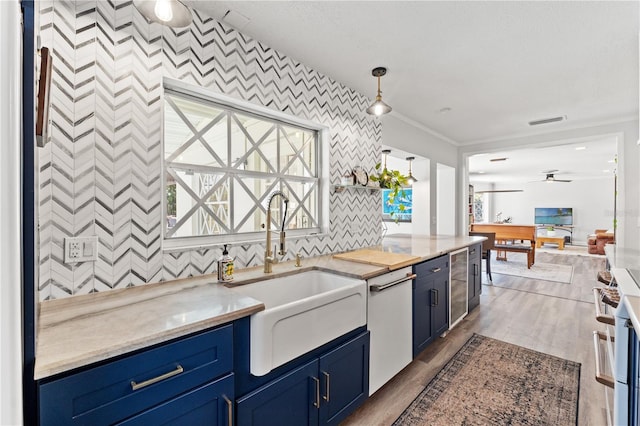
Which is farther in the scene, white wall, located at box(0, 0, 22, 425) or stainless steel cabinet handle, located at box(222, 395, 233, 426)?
stainless steel cabinet handle, located at box(222, 395, 233, 426)

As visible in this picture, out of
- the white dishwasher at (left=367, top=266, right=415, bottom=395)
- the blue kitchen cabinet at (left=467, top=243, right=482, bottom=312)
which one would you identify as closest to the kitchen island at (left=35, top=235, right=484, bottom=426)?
the white dishwasher at (left=367, top=266, right=415, bottom=395)

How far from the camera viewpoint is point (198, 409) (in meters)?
1.05

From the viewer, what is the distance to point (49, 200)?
1.27m

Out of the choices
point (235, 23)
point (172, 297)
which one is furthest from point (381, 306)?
point (235, 23)

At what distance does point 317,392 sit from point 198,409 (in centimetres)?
60

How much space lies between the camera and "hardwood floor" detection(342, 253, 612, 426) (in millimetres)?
1894

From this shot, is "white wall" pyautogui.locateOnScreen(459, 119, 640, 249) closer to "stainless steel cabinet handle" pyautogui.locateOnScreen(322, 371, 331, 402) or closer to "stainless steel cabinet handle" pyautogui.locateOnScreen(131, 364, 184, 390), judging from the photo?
"stainless steel cabinet handle" pyautogui.locateOnScreen(322, 371, 331, 402)

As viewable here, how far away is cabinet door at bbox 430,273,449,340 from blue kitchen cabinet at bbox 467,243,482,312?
0.77 m

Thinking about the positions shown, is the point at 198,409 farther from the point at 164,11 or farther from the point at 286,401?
the point at 164,11

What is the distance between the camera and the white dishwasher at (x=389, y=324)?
6.07ft

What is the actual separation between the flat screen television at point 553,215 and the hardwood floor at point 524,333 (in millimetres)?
6552

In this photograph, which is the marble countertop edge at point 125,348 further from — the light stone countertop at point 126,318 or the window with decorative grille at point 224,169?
the window with decorative grille at point 224,169

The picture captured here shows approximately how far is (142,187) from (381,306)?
1.53 metres

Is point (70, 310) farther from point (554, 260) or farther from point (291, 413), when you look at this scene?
point (554, 260)
